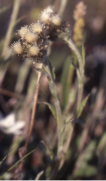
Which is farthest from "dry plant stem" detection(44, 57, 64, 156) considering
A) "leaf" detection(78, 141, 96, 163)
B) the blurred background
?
"leaf" detection(78, 141, 96, 163)

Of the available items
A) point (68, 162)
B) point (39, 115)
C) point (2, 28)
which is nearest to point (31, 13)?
point (2, 28)

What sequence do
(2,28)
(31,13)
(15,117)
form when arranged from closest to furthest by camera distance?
(15,117) < (2,28) < (31,13)

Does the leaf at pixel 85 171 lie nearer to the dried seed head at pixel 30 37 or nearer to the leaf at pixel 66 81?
the leaf at pixel 66 81

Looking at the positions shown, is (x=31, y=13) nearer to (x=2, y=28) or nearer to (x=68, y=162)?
(x=2, y=28)

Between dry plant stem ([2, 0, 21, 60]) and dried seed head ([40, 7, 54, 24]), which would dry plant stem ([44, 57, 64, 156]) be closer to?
dried seed head ([40, 7, 54, 24])

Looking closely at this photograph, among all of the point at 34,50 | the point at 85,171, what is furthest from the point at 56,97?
the point at 85,171

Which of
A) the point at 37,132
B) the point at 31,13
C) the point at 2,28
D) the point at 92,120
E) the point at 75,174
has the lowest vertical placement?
the point at 75,174

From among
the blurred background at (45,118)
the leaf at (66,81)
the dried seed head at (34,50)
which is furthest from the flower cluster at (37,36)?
the leaf at (66,81)

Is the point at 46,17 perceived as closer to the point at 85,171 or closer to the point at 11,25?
the point at 11,25
